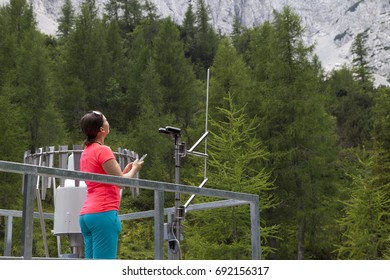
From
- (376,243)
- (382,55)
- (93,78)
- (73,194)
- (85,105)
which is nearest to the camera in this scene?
(73,194)

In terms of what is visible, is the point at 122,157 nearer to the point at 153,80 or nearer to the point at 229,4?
the point at 153,80

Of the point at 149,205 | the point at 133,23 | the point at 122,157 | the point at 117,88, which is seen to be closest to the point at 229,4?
the point at 133,23

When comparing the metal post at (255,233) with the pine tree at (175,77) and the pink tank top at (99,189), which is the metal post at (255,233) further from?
the pine tree at (175,77)

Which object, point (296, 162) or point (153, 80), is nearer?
point (296, 162)

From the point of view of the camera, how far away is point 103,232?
421 cm

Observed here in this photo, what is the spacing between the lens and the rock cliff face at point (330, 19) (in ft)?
345

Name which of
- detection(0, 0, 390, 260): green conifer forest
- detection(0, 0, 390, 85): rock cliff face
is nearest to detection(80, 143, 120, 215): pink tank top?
detection(0, 0, 390, 260): green conifer forest

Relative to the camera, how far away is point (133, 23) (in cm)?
6975

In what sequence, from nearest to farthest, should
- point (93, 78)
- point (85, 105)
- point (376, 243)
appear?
point (376, 243), point (85, 105), point (93, 78)

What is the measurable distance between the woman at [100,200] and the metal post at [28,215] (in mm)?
861

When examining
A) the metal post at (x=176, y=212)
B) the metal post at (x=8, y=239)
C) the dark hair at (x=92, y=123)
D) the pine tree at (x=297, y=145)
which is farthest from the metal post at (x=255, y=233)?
the pine tree at (x=297, y=145)

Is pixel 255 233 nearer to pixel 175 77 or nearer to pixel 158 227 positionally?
pixel 158 227

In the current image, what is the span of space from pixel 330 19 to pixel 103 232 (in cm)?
11892

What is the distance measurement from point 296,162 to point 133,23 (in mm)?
41242
